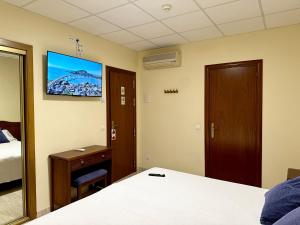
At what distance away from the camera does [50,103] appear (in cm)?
277

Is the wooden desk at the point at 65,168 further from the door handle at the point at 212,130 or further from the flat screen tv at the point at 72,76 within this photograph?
the door handle at the point at 212,130

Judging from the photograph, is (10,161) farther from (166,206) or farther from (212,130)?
(212,130)

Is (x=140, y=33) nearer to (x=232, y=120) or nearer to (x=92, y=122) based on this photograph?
(x=92, y=122)

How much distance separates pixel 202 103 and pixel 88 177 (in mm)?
2184

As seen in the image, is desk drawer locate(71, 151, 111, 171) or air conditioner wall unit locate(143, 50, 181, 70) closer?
desk drawer locate(71, 151, 111, 171)

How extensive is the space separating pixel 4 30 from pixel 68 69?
2.63 feet

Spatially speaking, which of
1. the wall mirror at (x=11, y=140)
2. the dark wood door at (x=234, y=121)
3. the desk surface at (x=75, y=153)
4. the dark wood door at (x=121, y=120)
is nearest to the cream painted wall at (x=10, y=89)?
the wall mirror at (x=11, y=140)

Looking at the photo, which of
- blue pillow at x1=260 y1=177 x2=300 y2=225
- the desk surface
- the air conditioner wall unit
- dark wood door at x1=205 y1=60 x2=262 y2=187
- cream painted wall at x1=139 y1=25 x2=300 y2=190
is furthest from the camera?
the air conditioner wall unit

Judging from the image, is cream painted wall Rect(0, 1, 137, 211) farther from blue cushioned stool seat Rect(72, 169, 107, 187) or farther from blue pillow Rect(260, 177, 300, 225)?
blue pillow Rect(260, 177, 300, 225)

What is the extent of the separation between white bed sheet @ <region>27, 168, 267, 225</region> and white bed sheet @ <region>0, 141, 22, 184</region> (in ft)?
4.42

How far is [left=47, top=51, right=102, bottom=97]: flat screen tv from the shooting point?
267 centimetres

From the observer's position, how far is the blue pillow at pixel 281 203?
4.05ft

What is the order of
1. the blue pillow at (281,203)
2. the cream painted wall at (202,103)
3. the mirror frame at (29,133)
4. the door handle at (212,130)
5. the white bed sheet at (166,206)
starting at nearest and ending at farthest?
the blue pillow at (281,203) → the white bed sheet at (166,206) → the mirror frame at (29,133) → the cream painted wall at (202,103) → the door handle at (212,130)

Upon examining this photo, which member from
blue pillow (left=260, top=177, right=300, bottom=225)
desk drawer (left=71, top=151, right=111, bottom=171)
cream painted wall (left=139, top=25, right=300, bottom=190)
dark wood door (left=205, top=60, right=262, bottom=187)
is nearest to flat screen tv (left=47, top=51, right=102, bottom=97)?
desk drawer (left=71, top=151, right=111, bottom=171)
